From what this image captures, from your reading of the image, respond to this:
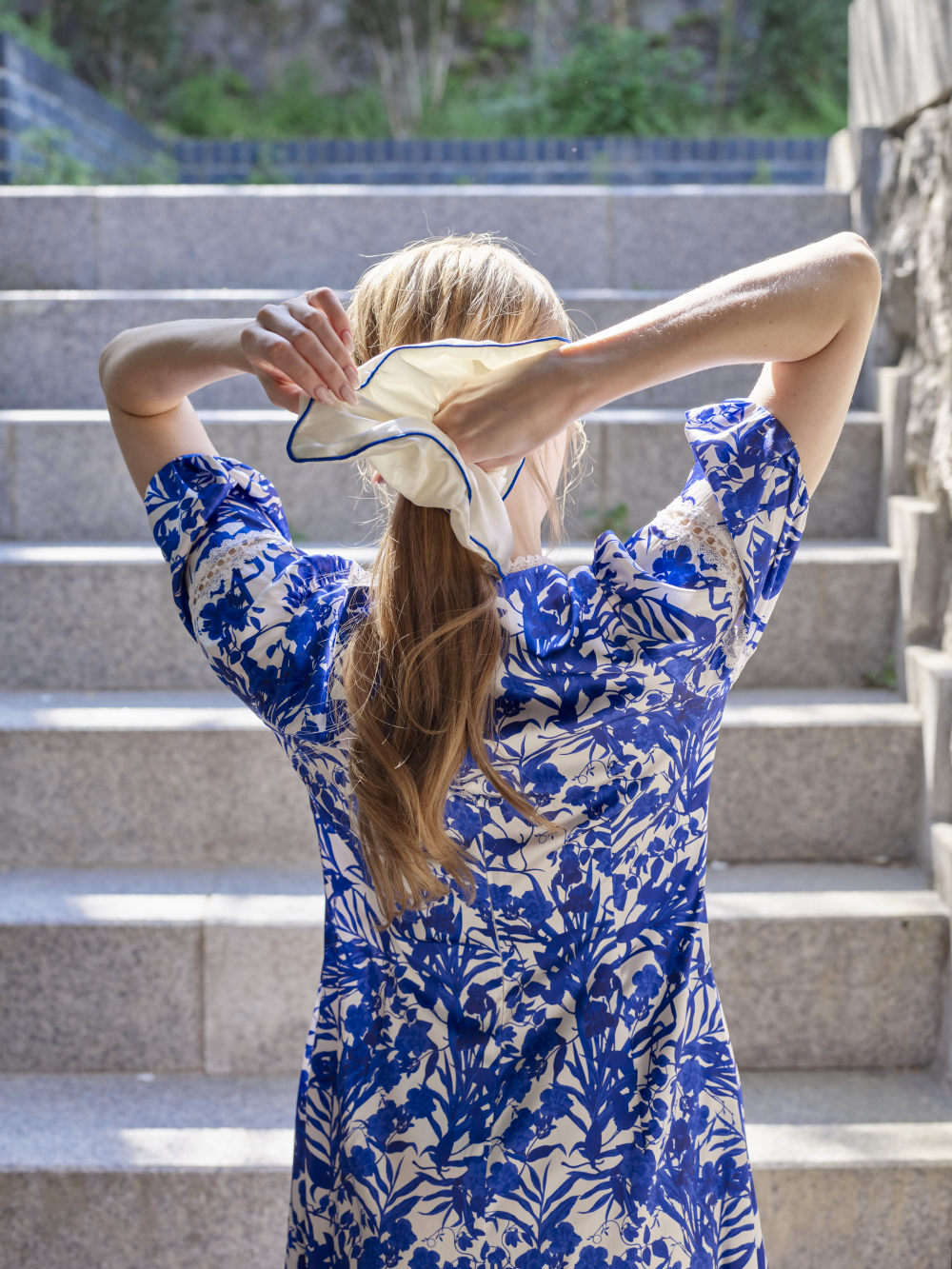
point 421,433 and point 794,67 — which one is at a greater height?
point 794,67

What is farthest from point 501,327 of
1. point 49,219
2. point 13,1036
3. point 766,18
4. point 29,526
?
point 766,18

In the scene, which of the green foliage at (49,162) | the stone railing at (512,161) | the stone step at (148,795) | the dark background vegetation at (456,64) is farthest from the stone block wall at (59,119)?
the stone step at (148,795)

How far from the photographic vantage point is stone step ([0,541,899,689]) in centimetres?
260

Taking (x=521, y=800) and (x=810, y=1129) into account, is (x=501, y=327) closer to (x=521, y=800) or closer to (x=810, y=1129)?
Answer: (x=521, y=800)

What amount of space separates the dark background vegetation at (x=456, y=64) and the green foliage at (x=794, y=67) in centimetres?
1

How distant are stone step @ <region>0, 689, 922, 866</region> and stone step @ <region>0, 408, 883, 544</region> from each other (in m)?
0.71

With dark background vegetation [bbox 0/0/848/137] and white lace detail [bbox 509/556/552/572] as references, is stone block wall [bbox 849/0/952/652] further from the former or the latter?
dark background vegetation [bbox 0/0/848/137]

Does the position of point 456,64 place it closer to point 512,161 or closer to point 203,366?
point 512,161

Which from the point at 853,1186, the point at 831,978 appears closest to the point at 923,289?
the point at 831,978

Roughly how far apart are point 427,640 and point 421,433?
170 mm

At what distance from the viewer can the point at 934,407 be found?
98.0 inches

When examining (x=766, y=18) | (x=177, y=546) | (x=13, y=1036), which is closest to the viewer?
(x=177, y=546)

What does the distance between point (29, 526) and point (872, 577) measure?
2182 millimetres

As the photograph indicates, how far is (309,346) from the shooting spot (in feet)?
3.02
